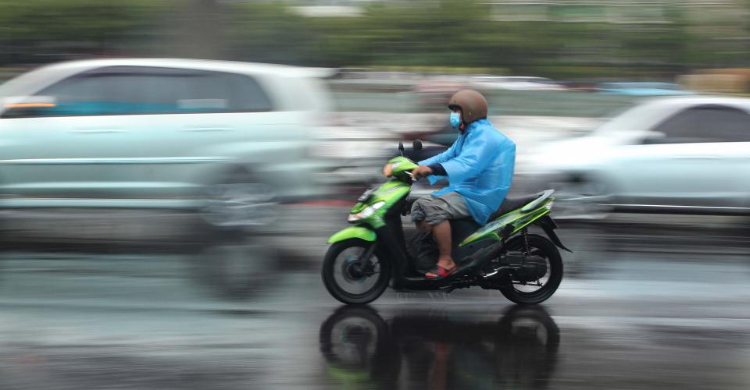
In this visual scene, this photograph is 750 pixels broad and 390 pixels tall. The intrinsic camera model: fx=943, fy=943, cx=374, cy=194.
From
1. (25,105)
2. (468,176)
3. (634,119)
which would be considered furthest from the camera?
(634,119)

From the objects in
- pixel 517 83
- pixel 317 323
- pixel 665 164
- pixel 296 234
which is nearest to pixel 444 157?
pixel 317 323

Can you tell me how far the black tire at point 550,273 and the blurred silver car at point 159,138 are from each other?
3.50 m

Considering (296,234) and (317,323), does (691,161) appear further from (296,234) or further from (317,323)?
(317,323)

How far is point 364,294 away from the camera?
6.76 m

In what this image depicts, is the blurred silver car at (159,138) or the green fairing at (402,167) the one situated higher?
the blurred silver car at (159,138)

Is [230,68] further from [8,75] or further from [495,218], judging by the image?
[8,75]

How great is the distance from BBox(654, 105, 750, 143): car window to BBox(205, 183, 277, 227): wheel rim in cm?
442

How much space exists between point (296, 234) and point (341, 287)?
3.02m

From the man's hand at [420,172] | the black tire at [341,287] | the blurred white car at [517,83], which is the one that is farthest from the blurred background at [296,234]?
the man's hand at [420,172]

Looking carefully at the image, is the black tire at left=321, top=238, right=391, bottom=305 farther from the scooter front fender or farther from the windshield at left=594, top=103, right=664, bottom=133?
the windshield at left=594, top=103, right=664, bottom=133

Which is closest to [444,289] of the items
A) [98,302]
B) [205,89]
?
[98,302]

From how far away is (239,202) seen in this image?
31.8 ft

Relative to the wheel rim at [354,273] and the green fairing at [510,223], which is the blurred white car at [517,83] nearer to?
the green fairing at [510,223]

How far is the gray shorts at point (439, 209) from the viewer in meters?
6.59
